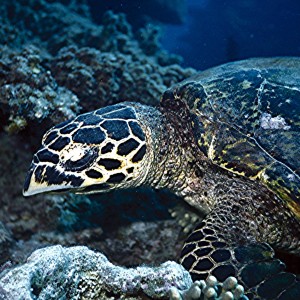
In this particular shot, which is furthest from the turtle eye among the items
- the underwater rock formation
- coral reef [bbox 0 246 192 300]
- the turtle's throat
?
the underwater rock formation

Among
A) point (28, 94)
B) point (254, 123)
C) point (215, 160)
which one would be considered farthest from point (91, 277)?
point (28, 94)

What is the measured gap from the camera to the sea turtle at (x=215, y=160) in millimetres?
1960

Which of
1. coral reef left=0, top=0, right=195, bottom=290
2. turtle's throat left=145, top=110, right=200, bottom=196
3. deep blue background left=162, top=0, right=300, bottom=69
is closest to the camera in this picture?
turtle's throat left=145, top=110, right=200, bottom=196

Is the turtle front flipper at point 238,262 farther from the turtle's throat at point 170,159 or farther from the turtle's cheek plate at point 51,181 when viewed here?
the turtle's cheek plate at point 51,181

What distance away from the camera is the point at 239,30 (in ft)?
61.1

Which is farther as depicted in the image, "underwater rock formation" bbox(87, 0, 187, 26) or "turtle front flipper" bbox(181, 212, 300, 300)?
"underwater rock formation" bbox(87, 0, 187, 26)

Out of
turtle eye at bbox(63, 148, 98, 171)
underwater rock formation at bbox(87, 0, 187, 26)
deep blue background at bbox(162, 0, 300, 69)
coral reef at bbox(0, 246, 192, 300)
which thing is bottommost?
deep blue background at bbox(162, 0, 300, 69)

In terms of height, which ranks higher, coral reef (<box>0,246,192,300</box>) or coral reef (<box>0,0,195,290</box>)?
coral reef (<box>0,246,192,300</box>)

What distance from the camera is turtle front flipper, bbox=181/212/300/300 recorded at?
4.91 ft

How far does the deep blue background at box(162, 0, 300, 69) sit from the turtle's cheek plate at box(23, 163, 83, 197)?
14104mm

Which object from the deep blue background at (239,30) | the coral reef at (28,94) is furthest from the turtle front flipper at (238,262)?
the deep blue background at (239,30)

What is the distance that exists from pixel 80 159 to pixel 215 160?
3.08ft

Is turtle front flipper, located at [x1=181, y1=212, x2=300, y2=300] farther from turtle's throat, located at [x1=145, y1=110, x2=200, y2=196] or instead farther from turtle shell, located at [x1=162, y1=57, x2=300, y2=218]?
turtle's throat, located at [x1=145, y1=110, x2=200, y2=196]

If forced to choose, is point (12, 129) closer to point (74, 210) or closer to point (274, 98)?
point (74, 210)
